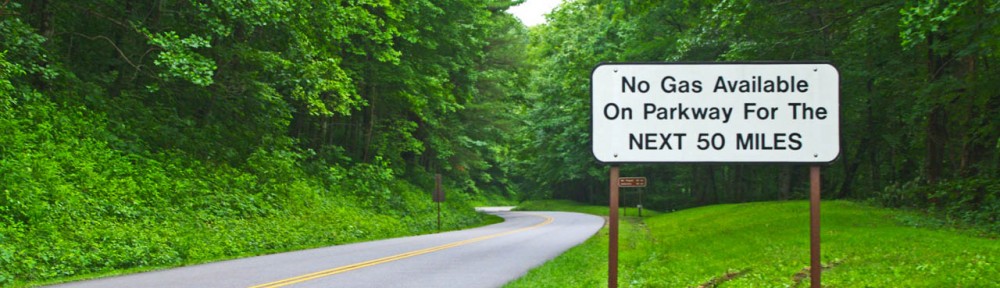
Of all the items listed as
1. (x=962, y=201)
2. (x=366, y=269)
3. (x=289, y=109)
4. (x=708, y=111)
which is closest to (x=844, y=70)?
(x=962, y=201)

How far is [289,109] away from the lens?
81.1 feet

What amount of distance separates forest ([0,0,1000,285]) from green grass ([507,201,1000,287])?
2.30 meters

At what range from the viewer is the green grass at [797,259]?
973cm

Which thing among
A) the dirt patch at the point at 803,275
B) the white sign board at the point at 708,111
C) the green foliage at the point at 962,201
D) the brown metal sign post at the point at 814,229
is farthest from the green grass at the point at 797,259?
the white sign board at the point at 708,111

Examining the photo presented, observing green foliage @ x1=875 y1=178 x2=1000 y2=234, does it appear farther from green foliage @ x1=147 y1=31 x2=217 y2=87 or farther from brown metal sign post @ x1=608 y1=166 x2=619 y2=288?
green foliage @ x1=147 y1=31 x2=217 y2=87

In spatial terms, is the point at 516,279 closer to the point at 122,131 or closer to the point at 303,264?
the point at 303,264

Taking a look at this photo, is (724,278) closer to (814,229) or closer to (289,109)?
(814,229)

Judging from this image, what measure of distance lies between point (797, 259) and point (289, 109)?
57.1ft

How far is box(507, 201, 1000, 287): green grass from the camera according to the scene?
973 centimetres

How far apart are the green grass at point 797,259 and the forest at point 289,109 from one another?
2305mm

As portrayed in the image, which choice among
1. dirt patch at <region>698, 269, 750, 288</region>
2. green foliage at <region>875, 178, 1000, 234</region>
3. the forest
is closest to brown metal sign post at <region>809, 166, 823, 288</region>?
the forest

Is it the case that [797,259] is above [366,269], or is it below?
above

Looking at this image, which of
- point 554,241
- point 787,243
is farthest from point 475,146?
point 787,243

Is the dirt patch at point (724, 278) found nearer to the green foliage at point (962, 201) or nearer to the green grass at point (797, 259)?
the green grass at point (797, 259)
